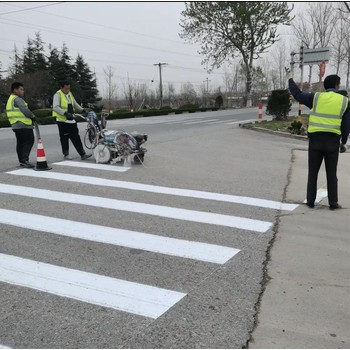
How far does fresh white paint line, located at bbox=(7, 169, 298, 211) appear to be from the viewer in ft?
21.4

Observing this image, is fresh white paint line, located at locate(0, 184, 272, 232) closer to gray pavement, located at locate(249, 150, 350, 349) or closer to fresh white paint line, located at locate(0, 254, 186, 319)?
gray pavement, located at locate(249, 150, 350, 349)

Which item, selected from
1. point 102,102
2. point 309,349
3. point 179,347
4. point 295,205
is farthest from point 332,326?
point 102,102

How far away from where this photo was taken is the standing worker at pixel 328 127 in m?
6.01

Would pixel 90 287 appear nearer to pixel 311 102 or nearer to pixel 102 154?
pixel 311 102

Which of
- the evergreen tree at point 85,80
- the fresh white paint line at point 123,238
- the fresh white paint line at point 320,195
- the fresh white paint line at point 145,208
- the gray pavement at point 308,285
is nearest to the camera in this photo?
the gray pavement at point 308,285

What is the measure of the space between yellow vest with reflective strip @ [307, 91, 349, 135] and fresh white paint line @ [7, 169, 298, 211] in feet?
4.43

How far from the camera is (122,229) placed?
205 inches

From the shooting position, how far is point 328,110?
19.8 ft

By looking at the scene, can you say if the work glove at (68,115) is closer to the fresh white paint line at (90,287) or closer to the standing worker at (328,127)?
the standing worker at (328,127)

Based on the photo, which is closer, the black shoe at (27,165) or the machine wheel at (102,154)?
the black shoe at (27,165)

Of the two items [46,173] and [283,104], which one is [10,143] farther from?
[283,104]

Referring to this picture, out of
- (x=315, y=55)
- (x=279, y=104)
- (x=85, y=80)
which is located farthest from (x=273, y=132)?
(x=85, y=80)

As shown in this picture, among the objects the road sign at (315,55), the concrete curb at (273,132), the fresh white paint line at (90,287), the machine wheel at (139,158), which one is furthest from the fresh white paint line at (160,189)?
the road sign at (315,55)

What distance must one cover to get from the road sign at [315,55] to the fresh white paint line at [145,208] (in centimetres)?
1406
